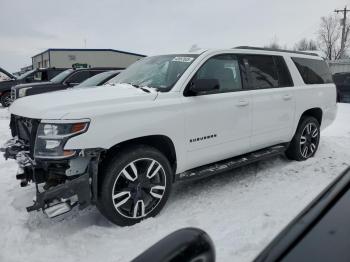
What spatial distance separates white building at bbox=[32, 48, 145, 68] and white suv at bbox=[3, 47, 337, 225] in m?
37.4

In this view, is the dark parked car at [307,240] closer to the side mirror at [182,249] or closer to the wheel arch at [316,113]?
the side mirror at [182,249]

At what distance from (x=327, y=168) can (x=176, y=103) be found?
3.01 metres

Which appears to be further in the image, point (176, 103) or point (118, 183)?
point (176, 103)

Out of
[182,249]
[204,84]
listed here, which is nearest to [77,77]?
[204,84]

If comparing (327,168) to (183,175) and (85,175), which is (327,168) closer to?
(183,175)

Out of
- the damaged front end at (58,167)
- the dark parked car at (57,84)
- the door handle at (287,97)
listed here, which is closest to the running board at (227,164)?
the door handle at (287,97)

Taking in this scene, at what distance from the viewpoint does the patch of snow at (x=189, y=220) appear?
10.1 ft

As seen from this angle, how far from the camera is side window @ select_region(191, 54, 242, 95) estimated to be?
4.15 meters

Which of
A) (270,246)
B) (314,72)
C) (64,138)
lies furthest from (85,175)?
(314,72)

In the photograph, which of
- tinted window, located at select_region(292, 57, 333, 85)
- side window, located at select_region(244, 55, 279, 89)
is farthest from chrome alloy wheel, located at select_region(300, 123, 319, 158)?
side window, located at select_region(244, 55, 279, 89)

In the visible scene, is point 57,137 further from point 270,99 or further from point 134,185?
point 270,99

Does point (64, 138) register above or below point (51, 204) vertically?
above

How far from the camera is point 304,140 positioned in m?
5.67

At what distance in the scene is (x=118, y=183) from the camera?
11.2ft
